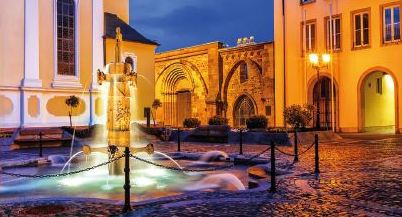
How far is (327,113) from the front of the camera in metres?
29.9

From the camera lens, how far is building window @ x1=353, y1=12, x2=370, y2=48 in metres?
27.6

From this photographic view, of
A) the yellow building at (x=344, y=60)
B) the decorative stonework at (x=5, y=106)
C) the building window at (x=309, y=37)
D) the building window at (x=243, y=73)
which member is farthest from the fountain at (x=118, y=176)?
the building window at (x=243, y=73)

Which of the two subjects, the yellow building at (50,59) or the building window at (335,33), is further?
the building window at (335,33)

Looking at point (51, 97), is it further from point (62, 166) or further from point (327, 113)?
point (327, 113)

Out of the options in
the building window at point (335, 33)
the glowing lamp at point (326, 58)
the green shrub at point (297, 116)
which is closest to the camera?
the green shrub at point (297, 116)

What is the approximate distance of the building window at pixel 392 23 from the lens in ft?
85.7

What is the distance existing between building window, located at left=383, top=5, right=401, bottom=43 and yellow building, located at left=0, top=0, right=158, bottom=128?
17.0 metres

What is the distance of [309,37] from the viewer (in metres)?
30.4

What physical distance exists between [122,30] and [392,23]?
17.3m

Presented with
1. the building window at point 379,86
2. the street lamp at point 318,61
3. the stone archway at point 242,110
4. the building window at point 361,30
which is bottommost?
the stone archway at point 242,110

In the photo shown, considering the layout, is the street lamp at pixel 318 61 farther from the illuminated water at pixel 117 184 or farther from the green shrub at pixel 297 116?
the illuminated water at pixel 117 184

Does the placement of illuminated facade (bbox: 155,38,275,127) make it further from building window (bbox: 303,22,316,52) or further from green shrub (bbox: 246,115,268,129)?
green shrub (bbox: 246,115,268,129)

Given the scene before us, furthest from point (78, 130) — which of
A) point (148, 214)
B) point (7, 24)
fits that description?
point (148, 214)

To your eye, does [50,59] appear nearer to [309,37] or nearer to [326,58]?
[326,58]
